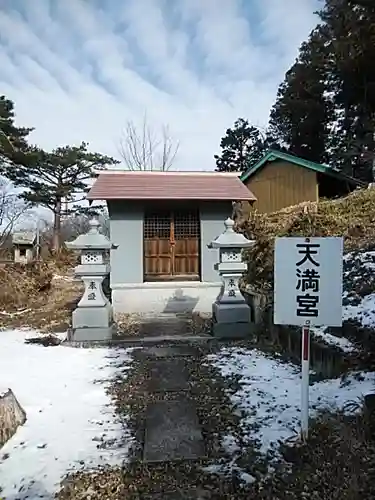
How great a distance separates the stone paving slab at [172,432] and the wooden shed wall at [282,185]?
12.3 meters

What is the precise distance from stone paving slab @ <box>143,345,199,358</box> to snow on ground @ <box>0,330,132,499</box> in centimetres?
31

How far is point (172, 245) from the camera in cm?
845

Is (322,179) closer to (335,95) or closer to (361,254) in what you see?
(335,95)

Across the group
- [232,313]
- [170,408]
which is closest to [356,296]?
[232,313]

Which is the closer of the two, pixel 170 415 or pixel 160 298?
pixel 170 415

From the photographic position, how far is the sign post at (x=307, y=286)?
3.00m

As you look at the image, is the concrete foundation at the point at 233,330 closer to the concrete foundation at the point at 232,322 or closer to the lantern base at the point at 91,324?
the concrete foundation at the point at 232,322

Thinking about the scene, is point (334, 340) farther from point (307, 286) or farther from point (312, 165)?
point (312, 165)

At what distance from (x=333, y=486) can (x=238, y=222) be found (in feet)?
28.3

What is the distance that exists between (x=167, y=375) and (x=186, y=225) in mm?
4430

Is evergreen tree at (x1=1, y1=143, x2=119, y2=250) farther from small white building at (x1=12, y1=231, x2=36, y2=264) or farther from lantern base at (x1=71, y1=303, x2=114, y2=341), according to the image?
lantern base at (x1=71, y1=303, x2=114, y2=341)

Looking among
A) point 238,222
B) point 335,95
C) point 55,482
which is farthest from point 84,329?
point 335,95

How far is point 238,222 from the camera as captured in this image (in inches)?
423

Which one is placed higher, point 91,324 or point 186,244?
point 186,244
